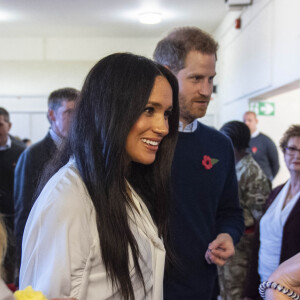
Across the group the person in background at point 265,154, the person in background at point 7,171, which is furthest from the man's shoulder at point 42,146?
the person in background at point 265,154

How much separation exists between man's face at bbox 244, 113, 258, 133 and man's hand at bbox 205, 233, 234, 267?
435 cm

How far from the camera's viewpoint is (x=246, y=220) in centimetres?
347

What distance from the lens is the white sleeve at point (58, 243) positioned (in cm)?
121

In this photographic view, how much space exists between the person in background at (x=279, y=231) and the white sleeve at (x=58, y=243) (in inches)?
58.6

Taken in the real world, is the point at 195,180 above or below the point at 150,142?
below

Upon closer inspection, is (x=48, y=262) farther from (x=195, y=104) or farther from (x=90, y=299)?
(x=195, y=104)

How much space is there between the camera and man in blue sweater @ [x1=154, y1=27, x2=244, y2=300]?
5.92ft

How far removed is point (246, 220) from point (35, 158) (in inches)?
63.8

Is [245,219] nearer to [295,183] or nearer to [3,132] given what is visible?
[295,183]

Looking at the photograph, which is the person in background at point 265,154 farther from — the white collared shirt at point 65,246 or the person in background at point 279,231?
the white collared shirt at point 65,246

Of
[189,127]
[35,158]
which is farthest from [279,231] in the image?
[35,158]

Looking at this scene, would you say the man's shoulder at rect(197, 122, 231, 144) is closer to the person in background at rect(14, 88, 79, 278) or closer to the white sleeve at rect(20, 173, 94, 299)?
the white sleeve at rect(20, 173, 94, 299)

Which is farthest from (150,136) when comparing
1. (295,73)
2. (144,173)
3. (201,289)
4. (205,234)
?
(295,73)

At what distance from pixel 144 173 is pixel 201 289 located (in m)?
0.54
